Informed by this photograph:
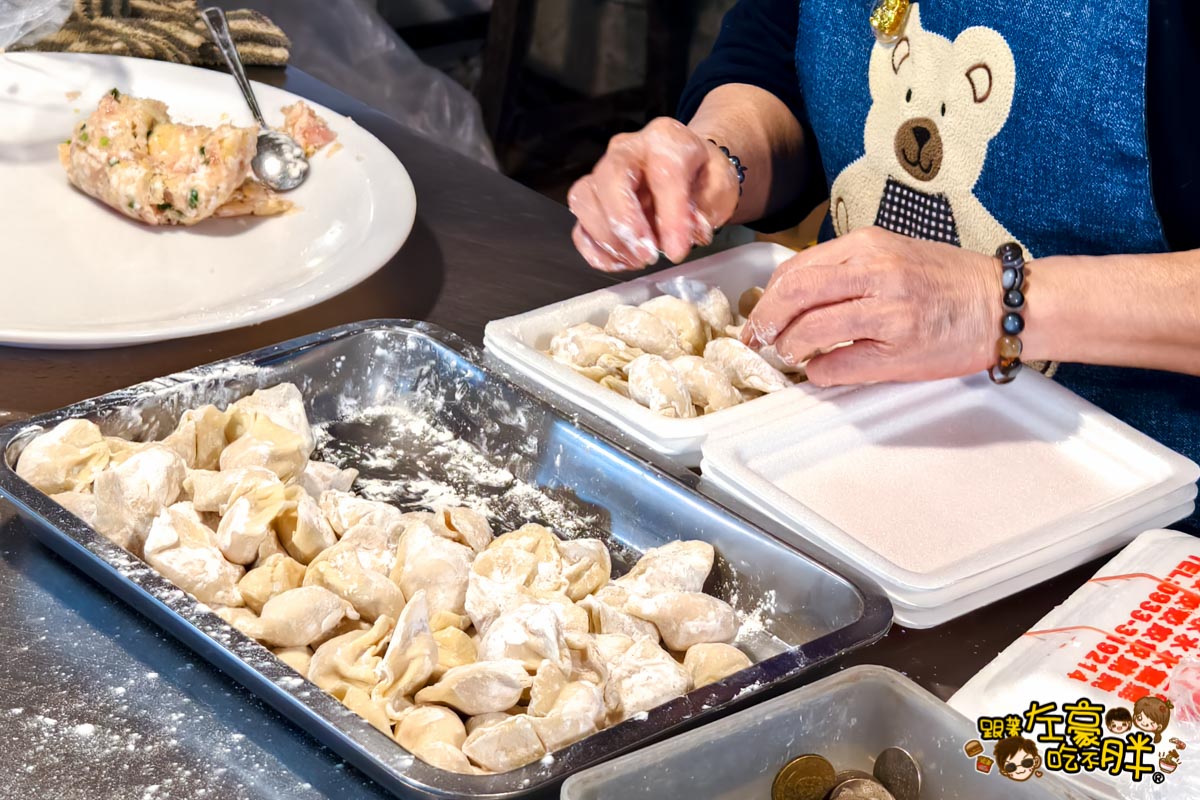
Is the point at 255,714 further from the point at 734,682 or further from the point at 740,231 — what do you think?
the point at 740,231

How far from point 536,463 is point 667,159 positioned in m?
0.40

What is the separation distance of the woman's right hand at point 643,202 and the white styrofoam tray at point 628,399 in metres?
0.05

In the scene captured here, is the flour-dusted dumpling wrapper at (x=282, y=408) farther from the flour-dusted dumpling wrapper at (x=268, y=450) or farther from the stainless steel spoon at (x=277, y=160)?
the stainless steel spoon at (x=277, y=160)

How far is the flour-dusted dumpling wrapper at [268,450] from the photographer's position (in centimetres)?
103

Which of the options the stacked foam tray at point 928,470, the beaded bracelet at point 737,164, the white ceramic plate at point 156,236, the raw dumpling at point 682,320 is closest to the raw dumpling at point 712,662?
the stacked foam tray at point 928,470

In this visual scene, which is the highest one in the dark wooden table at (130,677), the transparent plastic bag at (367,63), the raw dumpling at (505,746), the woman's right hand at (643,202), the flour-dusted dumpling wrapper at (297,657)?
the woman's right hand at (643,202)

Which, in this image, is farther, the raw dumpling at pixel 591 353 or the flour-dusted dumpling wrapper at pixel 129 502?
the raw dumpling at pixel 591 353

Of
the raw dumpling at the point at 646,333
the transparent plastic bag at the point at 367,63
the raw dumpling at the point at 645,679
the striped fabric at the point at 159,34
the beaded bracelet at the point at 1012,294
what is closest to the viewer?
the raw dumpling at the point at 645,679

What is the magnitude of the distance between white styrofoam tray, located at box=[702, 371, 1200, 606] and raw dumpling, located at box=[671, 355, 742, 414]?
0.22 feet

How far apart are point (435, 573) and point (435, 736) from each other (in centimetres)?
16

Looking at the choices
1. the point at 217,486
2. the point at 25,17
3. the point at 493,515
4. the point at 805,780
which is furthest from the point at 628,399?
the point at 25,17

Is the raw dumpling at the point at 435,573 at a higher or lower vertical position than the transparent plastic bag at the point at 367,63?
higher

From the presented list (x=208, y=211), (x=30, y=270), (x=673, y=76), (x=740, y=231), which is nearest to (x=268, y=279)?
(x=208, y=211)

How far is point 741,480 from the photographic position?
1.06 m
